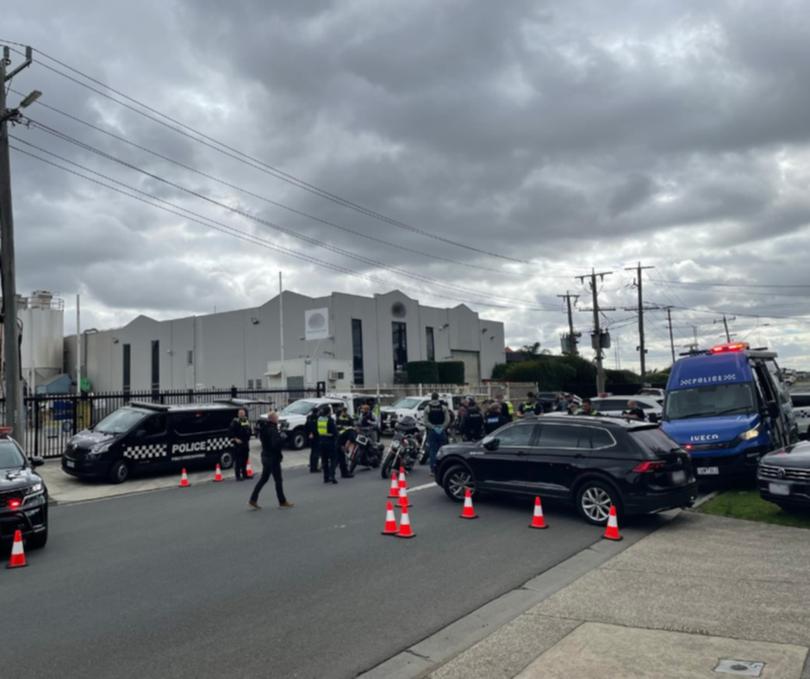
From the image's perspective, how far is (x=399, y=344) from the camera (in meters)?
57.0

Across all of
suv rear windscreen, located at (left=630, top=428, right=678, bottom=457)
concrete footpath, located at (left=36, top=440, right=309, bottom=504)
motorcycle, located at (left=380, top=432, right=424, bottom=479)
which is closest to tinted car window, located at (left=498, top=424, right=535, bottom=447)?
suv rear windscreen, located at (left=630, top=428, right=678, bottom=457)

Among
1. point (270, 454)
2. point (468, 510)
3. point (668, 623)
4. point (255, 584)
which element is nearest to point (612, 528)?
point (468, 510)

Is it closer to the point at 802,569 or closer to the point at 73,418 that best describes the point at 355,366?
the point at 73,418

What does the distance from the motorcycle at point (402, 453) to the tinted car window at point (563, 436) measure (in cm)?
501

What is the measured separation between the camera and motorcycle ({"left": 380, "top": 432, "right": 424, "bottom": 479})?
1573cm

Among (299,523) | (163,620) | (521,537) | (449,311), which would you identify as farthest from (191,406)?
(449,311)

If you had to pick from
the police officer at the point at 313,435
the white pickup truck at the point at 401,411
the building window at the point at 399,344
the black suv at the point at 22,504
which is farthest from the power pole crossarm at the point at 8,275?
the building window at the point at 399,344

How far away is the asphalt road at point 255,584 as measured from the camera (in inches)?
209

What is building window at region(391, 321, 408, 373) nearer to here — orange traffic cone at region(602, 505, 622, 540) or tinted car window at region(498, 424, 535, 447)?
tinted car window at region(498, 424, 535, 447)

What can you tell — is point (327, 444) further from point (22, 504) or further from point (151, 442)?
point (22, 504)

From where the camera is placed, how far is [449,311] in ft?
205

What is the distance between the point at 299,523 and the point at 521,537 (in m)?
3.34

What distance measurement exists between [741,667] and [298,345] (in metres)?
48.3

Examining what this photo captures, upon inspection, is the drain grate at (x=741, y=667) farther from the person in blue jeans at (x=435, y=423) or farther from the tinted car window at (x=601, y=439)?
the person in blue jeans at (x=435, y=423)
